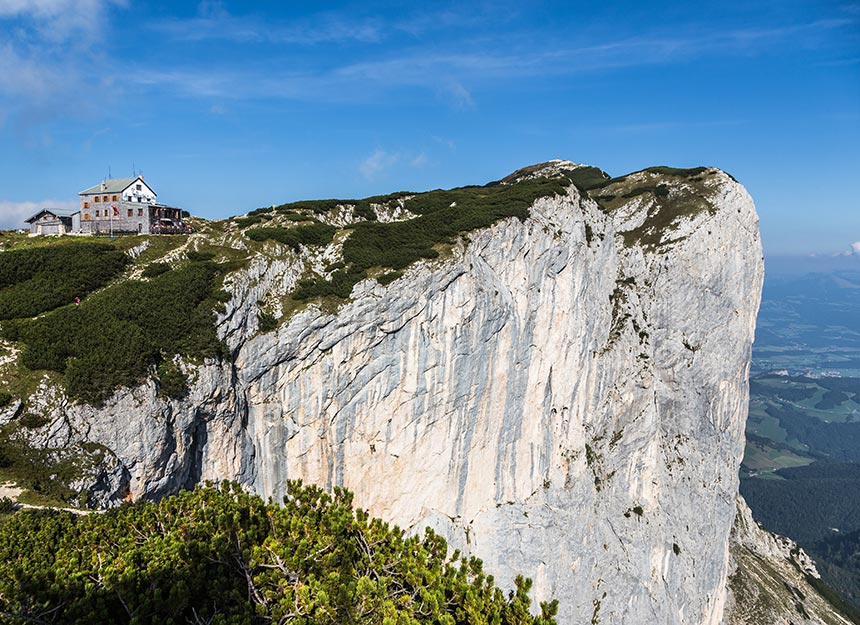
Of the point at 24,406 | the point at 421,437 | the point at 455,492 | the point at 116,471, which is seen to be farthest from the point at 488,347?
the point at 24,406

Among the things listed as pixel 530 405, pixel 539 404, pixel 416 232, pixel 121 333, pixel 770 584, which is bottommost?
pixel 770 584

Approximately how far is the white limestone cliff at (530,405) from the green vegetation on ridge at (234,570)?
13012mm

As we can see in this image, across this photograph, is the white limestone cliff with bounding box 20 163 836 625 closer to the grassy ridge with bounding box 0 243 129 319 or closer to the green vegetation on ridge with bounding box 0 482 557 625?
the grassy ridge with bounding box 0 243 129 319

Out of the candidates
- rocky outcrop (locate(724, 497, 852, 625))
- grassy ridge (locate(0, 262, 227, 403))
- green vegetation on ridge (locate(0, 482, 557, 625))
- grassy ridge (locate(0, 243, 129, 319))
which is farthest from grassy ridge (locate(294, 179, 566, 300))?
rocky outcrop (locate(724, 497, 852, 625))

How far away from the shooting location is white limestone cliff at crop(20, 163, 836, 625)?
36.8 m

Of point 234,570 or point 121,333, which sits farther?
point 121,333

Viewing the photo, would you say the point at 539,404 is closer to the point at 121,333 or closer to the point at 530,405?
the point at 530,405

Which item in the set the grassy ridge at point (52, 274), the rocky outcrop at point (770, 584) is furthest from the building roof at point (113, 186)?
the rocky outcrop at point (770, 584)

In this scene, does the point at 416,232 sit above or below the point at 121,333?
above

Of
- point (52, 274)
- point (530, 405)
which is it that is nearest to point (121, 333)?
point (52, 274)

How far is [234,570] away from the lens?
48.0ft

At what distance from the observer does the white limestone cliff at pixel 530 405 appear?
36750 mm

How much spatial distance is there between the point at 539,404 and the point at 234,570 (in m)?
41.7

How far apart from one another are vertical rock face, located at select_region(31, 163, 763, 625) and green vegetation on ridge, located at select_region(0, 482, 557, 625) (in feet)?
43.2
